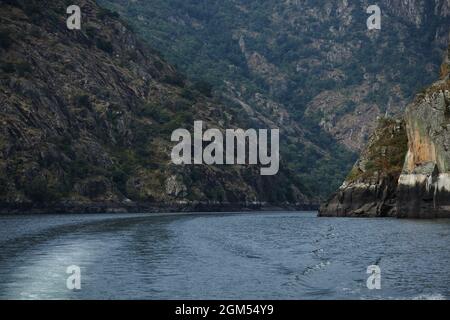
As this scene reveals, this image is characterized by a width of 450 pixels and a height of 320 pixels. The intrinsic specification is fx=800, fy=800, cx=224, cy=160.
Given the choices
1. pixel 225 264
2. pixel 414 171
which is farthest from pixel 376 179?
pixel 225 264

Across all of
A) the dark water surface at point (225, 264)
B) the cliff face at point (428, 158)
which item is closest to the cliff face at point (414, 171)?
the cliff face at point (428, 158)

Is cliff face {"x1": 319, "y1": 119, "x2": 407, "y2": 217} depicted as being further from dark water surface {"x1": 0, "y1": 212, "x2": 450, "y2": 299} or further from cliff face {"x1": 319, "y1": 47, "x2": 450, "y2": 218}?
dark water surface {"x1": 0, "y1": 212, "x2": 450, "y2": 299}

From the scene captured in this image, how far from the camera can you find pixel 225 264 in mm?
68438

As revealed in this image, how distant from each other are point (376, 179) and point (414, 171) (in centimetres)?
2176

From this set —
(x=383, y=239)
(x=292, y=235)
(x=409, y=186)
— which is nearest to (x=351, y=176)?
(x=409, y=186)

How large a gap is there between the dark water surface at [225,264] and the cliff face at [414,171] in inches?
1224

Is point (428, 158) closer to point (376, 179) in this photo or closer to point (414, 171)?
point (414, 171)

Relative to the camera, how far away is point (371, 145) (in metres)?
179

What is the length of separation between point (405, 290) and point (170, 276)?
17.4 metres

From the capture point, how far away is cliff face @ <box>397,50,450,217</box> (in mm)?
135375

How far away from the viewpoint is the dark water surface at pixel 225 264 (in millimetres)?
52250

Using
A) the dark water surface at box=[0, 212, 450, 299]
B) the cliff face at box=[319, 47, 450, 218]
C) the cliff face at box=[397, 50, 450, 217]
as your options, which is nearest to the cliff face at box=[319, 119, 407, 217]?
the cliff face at box=[319, 47, 450, 218]

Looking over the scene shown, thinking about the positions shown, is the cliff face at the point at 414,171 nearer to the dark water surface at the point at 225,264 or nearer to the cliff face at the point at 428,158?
the cliff face at the point at 428,158
